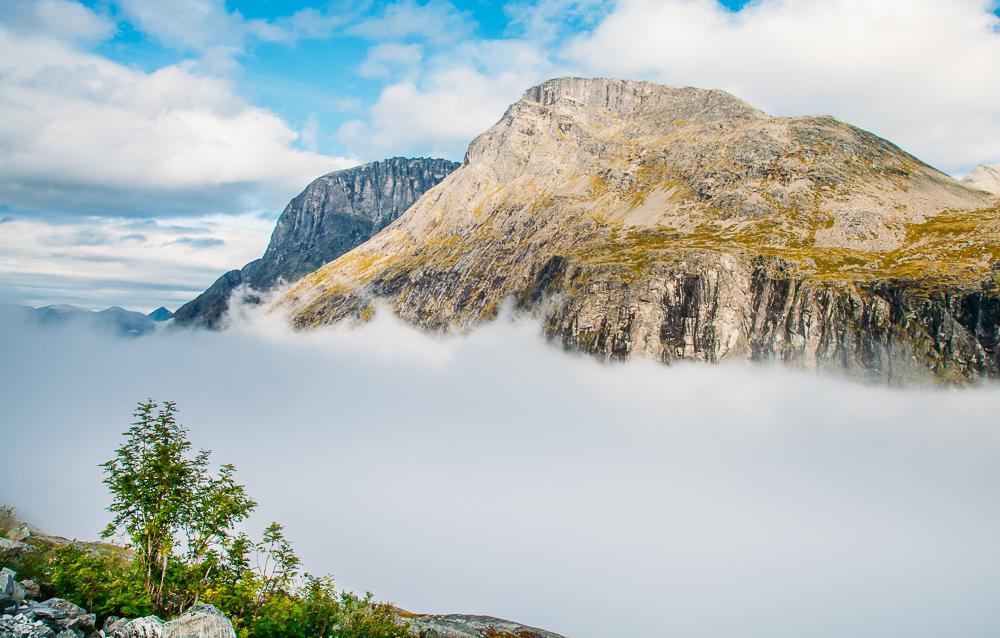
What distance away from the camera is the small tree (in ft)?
104

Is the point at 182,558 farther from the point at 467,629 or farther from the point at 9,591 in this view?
the point at 467,629

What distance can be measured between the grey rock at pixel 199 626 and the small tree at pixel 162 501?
7.52 meters

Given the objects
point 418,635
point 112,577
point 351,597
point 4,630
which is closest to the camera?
point 4,630

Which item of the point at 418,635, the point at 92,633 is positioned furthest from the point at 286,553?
the point at 418,635

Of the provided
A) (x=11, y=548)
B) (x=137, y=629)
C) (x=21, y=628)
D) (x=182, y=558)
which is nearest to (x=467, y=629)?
(x=182, y=558)

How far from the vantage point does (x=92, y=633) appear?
24078 millimetres

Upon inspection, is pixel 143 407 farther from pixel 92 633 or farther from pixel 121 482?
pixel 92 633

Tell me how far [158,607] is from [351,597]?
1115 cm

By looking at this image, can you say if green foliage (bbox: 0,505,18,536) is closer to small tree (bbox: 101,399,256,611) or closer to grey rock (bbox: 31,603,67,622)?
small tree (bbox: 101,399,256,611)

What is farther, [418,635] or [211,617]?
[418,635]

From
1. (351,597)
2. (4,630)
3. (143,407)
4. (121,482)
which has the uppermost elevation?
(143,407)

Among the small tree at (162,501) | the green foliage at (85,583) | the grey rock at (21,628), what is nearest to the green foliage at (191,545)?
the small tree at (162,501)

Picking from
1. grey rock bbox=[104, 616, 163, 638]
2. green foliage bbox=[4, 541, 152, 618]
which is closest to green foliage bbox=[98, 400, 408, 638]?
green foliage bbox=[4, 541, 152, 618]

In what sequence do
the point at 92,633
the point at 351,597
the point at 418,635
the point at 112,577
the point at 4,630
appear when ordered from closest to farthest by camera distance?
the point at 4,630 < the point at 92,633 < the point at 112,577 < the point at 351,597 < the point at 418,635
